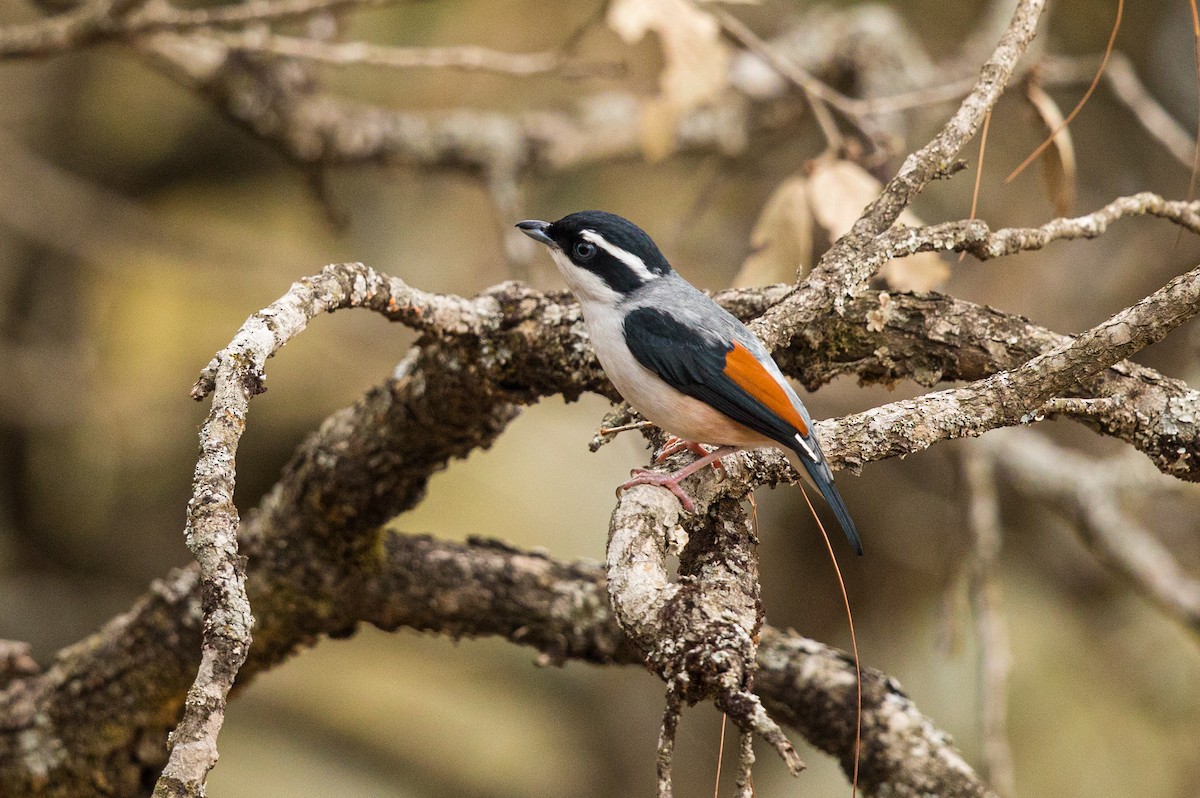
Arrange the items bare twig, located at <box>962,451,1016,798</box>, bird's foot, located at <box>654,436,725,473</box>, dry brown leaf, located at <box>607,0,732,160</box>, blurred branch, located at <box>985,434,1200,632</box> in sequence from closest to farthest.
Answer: bird's foot, located at <box>654,436,725,473</box> → dry brown leaf, located at <box>607,0,732,160</box> → bare twig, located at <box>962,451,1016,798</box> → blurred branch, located at <box>985,434,1200,632</box>

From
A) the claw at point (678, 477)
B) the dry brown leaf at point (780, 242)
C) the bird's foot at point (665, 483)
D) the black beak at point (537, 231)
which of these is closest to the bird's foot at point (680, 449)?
the claw at point (678, 477)

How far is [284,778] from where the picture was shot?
23.8ft

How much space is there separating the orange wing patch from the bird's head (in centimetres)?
58

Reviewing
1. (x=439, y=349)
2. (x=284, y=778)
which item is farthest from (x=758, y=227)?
(x=284, y=778)

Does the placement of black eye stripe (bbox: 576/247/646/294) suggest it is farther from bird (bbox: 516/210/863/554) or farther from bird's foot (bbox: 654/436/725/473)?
bird's foot (bbox: 654/436/725/473)

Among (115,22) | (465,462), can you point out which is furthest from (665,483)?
(465,462)

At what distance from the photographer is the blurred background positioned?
7254 millimetres

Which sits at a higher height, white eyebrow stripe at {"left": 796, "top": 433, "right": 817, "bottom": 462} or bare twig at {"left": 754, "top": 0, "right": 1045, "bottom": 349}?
bare twig at {"left": 754, "top": 0, "right": 1045, "bottom": 349}

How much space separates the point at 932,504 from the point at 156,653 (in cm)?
590

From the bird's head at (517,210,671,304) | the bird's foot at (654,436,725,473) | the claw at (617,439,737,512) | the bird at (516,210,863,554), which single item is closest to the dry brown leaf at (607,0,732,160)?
the bird's head at (517,210,671,304)

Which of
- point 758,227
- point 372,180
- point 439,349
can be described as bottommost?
point 439,349

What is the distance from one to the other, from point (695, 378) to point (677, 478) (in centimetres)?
48

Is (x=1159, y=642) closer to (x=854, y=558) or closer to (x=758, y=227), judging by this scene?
(x=854, y=558)

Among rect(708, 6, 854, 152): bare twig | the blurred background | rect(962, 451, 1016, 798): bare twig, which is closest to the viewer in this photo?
rect(708, 6, 854, 152): bare twig
